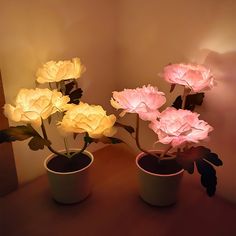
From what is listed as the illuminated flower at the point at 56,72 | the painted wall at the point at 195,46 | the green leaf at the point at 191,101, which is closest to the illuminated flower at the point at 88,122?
the illuminated flower at the point at 56,72

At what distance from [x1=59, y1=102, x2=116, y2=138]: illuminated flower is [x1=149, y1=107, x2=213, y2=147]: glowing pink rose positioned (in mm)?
132

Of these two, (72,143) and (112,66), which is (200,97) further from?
(72,143)

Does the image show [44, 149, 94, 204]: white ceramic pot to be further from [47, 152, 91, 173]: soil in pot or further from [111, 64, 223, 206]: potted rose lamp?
[111, 64, 223, 206]: potted rose lamp

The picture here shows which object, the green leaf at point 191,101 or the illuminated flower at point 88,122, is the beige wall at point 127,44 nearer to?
the green leaf at point 191,101

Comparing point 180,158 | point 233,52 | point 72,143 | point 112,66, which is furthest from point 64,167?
point 233,52

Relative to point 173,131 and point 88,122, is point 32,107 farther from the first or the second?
point 173,131

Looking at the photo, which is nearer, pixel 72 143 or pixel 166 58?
pixel 166 58

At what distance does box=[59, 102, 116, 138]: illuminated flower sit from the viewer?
706 millimetres

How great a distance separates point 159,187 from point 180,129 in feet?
0.75

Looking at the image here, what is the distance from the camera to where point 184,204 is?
34.5 inches

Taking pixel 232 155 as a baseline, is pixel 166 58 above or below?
above

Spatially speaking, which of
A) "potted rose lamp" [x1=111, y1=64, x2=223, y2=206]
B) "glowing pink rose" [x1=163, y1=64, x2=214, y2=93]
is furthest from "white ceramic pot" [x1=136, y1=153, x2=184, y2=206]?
"glowing pink rose" [x1=163, y1=64, x2=214, y2=93]

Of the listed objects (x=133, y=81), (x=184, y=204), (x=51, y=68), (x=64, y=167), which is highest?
(x=51, y=68)

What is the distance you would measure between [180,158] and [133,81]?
434mm
